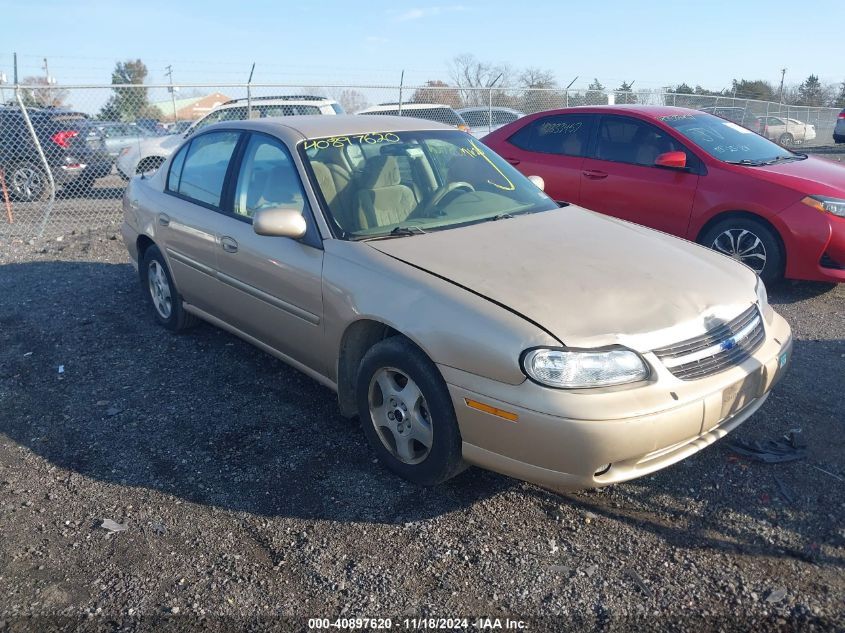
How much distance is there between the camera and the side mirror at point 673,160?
6.32m

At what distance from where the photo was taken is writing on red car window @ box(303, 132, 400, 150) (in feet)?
13.4

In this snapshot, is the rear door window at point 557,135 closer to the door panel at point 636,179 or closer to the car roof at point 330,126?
the door panel at point 636,179

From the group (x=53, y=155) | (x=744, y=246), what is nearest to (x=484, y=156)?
(x=744, y=246)

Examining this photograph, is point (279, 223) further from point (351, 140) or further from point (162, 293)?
point (162, 293)

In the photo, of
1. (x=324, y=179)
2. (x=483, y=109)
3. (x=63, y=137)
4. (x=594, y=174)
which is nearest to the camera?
(x=324, y=179)

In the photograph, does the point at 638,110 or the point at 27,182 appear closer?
the point at 638,110

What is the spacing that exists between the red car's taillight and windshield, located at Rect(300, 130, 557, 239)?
964 cm

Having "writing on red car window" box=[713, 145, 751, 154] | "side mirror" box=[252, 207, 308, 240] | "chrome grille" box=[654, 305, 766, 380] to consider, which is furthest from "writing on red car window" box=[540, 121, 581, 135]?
"side mirror" box=[252, 207, 308, 240]

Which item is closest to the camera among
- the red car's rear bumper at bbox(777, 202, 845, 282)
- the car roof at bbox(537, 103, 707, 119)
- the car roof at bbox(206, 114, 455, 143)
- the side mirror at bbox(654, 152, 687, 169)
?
the car roof at bbox(206, 114, 455, 143)

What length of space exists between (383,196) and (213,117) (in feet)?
32.8

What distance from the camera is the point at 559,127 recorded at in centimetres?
748

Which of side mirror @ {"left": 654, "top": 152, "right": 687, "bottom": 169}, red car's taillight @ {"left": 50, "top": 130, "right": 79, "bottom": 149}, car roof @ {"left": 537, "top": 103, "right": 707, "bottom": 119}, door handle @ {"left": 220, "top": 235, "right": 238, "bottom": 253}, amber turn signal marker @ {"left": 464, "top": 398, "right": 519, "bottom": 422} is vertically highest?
car roof @ {"left": 537, "top": 103, "right": 707, "bottom": 119}

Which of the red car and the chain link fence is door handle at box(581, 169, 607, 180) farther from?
the chain link fence

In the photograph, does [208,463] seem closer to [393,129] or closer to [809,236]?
[393,129]
